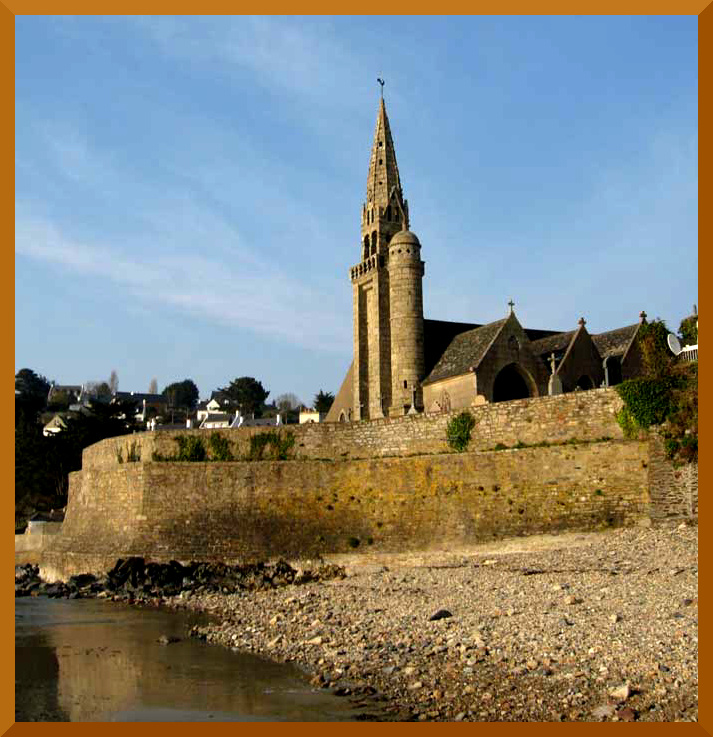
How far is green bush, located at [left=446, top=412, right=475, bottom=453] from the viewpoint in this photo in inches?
978

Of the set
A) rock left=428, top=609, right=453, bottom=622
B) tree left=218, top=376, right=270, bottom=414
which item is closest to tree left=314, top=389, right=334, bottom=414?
tree left=218, top=376, right=270, bottom=414

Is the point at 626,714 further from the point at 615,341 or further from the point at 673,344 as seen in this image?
the point at 615,341

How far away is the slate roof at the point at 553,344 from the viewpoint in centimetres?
3266

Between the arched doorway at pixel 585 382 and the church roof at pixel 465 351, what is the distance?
3.65m

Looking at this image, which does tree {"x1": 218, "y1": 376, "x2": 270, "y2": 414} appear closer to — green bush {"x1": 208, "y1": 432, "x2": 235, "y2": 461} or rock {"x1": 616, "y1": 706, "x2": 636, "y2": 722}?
green bush {"x1": 208, "y1": 432, "x2": 235, "y2": 461}

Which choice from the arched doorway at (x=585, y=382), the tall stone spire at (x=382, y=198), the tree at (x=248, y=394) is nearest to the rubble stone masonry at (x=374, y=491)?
the arched doorway at (x=585, y=382)

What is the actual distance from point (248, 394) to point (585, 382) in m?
96.8

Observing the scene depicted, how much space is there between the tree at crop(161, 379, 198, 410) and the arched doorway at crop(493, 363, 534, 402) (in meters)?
132

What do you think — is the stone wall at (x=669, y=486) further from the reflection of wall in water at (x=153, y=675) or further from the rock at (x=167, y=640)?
the rock at (x=167, y=640)

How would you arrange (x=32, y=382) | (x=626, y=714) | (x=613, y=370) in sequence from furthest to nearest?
(x=32, y=382) < (x=613, y=370) < (x=626, y=714)

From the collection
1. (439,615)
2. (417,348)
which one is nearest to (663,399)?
(439,615)

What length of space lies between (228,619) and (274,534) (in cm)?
843

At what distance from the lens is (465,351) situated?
1382 inches

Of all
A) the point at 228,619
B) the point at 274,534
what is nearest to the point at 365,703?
the point at 228,619
